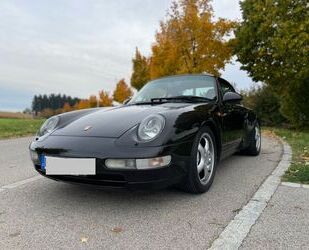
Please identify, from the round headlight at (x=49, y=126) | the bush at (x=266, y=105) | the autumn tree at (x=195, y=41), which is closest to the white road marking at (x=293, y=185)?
the round headlight at (x=49, y=126)

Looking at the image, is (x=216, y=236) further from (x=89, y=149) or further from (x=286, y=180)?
(x=286, y=180)

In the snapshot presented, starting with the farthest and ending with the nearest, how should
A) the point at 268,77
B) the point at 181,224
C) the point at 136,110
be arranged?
the point at 268,77
the point at 136,110
the point at 181,224

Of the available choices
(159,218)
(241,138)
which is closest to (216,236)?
(159,218)

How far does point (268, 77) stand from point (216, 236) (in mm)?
12632

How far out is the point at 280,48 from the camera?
11.9 meters

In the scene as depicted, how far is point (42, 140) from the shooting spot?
3389 millimetres

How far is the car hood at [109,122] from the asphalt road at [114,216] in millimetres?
628

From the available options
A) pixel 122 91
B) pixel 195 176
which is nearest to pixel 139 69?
pixel 122 91

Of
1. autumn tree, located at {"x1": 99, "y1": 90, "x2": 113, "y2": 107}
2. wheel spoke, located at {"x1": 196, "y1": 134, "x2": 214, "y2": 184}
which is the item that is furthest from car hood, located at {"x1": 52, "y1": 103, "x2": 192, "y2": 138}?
autumn tree, located at {"x1": 99, "y1": 90, "x2": 113, "y2": 107}

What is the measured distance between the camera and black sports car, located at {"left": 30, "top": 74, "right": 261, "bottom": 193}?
2.91 m

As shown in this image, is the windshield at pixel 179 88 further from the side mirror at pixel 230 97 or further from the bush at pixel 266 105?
the bush at pixel 266 105

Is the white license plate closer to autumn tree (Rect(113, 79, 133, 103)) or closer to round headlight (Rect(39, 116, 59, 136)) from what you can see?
round headlight (Rect(39, 116, 59, 136))

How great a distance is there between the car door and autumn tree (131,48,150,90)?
943 inches

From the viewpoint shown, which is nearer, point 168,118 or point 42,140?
point 168,118
